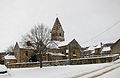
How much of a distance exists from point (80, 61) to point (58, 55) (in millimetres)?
24558

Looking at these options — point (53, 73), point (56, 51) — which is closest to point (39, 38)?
point (53, 73)

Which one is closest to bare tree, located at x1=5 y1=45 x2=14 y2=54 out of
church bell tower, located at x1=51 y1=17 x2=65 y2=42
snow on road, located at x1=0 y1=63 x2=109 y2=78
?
church bell tower, located at x1=51 y1=17 x2=65 y2=42

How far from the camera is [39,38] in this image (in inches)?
1937

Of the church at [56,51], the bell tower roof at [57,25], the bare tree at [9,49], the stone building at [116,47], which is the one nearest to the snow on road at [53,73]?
the church at [56,51]

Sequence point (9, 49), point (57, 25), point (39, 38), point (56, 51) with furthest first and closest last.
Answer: point (9, 49) → point (57, 25) → point (56, 51) → point (39, 38)

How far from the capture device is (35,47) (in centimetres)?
4881

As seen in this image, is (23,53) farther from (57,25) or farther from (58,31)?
(57,25)

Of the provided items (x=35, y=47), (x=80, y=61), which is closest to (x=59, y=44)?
(x=80, y=61)

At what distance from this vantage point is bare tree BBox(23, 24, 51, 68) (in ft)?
156

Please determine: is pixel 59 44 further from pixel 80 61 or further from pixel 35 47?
pixel 35 47

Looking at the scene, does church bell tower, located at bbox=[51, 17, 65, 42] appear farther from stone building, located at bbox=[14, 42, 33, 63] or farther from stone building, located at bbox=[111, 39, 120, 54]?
stone building, located at bbox=[111, 39, 120, 54]

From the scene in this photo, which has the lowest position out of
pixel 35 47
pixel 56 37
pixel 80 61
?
pixel 80 61

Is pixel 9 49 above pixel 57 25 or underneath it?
underneath

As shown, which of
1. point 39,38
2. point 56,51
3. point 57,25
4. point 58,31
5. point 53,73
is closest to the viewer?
point 53,73
